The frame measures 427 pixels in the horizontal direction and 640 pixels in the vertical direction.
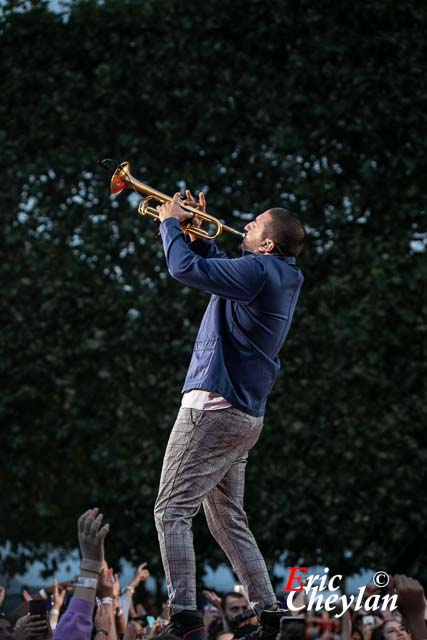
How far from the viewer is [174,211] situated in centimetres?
598

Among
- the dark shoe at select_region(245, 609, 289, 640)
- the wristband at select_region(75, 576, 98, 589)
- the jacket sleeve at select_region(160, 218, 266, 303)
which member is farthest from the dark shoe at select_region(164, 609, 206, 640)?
the jacket sleeve at select_region(160, 218, 266, 303)

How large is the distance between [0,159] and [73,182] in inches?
44.0

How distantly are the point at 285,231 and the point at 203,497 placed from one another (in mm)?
1627

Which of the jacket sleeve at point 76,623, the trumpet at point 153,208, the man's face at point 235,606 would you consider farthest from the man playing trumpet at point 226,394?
the man's face at point 235,606

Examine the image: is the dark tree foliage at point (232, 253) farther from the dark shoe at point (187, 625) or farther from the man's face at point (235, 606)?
the dark shoe at point (187, 625)

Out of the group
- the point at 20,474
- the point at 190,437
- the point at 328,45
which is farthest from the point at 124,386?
the point at 190,437

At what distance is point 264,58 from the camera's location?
558 inches

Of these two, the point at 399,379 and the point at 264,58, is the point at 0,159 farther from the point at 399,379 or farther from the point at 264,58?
the point at 399,379

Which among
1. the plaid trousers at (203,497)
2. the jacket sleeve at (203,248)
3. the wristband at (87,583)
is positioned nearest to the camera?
the wristband at (87,583)

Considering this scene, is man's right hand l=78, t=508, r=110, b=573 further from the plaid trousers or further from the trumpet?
the trumpet

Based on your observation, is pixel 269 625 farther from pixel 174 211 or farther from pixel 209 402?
pixel 174 211

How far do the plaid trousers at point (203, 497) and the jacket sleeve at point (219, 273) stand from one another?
687mm

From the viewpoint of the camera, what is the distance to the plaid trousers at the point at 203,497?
17.9 feet

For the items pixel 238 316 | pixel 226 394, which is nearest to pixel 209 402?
pixel 226 394
